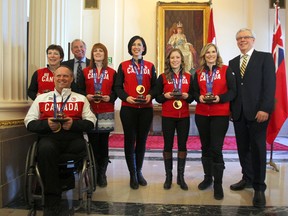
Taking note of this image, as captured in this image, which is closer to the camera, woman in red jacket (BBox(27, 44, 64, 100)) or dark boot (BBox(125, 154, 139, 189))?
woman in red jacket (BBox(27, 44, 64, 100))

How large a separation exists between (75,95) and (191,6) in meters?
7.00

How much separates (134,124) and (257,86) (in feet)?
4.69

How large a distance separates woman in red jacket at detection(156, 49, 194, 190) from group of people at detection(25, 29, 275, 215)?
0.01 m

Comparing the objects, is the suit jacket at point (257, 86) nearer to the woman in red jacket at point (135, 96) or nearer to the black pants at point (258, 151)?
the black pants at point (258, 151)

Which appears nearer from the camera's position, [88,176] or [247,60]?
[88,176]

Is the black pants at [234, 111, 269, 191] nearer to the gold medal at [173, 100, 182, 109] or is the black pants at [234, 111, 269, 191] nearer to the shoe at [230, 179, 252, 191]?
the shoe at [230, 179, 252, 191]

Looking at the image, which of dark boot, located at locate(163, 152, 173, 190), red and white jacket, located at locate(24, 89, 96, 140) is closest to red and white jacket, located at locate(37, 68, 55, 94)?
red and white jacket, located at locate(24, 89, 96, 140)

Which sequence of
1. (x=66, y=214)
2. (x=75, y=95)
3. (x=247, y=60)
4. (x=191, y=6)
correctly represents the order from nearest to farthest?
(x=66, y=214), (x=75, y=95), (x=247, y=60), (x=191, y=6)

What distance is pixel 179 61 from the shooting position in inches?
140

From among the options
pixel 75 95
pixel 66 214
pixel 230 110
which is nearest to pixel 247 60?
pixel 230 110

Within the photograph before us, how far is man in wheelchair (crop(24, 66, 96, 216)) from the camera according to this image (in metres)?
2.63

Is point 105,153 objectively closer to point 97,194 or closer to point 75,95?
point 97,194

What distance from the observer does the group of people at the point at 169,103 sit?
9.91ft

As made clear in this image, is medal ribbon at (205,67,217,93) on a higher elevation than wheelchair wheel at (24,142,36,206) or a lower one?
higher
